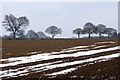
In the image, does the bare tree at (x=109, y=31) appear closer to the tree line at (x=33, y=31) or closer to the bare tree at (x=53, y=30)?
the tree line at (x=33, y=31)

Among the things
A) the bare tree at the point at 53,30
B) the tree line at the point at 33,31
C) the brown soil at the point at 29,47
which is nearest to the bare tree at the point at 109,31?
the tree line at the point at 33,31

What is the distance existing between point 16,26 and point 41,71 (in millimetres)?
110495

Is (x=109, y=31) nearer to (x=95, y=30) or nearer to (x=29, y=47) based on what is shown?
(x=95, y=30)

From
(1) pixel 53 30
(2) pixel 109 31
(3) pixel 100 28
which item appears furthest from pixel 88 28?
(1) pixel 53 30

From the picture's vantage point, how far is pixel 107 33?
156 meters

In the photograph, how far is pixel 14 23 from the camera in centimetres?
13388

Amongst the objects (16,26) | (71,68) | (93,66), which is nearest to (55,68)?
(71,68)

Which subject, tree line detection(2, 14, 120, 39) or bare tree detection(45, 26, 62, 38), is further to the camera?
bare tree detection(45, 26, 62, 38)

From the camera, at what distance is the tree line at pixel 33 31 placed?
131875 millimetres

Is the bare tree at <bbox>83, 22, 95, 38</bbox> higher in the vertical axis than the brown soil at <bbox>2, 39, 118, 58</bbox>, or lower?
higher

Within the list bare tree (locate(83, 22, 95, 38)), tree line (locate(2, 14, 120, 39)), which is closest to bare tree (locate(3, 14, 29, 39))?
tree line (locate(2, 14, 120, 39))

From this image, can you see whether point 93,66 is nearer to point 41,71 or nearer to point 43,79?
point 41,71

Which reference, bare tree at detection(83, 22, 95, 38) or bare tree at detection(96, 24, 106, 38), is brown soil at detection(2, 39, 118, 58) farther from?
bare tree at detection(96, 24, 106, 38)

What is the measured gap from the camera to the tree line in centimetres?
13188
